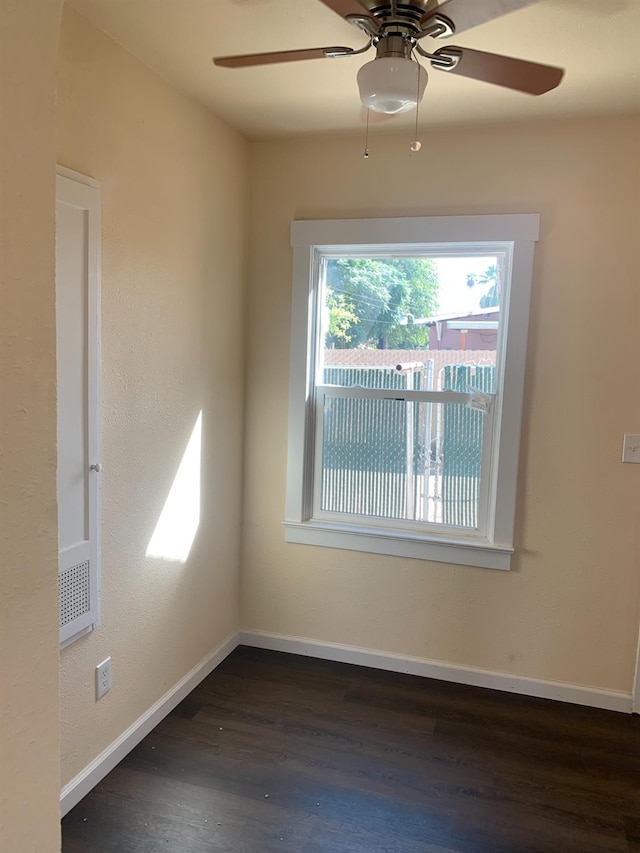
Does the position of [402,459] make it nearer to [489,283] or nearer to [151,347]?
[489,283]

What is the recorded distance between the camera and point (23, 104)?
0.73 meters

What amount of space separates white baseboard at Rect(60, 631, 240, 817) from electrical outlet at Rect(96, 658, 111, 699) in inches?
8.4

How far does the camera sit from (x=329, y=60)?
1.95 metres

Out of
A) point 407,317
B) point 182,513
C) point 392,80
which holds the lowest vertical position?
point 182,513

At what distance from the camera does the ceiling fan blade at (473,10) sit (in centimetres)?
131

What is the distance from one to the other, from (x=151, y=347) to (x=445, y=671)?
6.34 feet

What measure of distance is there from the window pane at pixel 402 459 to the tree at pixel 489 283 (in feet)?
1.08

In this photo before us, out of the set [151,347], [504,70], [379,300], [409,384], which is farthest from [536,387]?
[151,347]

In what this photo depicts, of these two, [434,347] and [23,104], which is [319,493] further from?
[23,104]

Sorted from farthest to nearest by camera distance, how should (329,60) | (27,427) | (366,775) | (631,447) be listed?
(631,447) → (366,775) → (329,60) → (27,427)

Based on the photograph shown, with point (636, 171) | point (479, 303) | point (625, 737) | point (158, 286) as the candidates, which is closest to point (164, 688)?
point (158, 286)

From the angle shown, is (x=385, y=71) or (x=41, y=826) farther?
(x=385, y=71)

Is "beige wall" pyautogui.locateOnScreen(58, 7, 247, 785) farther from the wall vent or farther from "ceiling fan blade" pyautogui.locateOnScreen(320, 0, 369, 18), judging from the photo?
"ceiling fan blade" pyautogui.locateOnScreen(320, 0, 369, 18)

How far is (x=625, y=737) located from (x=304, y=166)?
9.04ft
